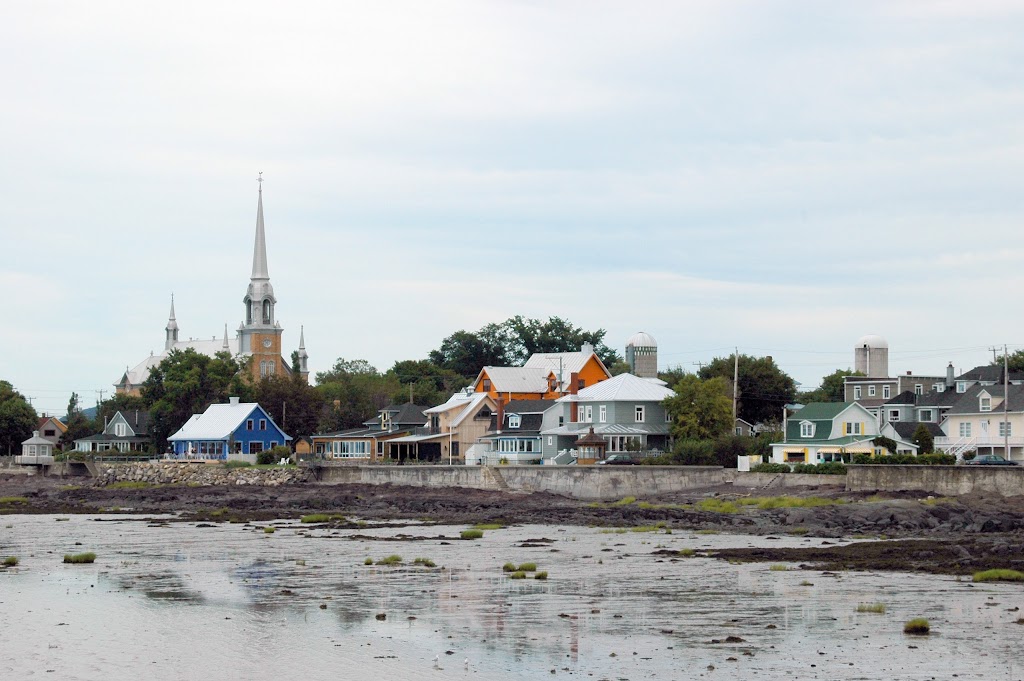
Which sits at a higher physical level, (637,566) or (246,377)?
(246,377)

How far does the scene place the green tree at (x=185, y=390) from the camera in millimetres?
121062

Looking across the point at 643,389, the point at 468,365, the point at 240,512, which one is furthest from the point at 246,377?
the point at 240,512

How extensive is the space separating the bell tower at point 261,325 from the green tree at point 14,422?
177ft

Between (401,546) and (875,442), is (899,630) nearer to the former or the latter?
(401,546)

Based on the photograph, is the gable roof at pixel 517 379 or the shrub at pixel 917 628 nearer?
the shrub at pixel 917 628

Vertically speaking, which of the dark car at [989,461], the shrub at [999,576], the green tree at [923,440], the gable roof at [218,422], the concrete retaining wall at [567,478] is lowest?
the shrub at [999,576]

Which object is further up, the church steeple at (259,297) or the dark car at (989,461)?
the church steeple at (259,297)

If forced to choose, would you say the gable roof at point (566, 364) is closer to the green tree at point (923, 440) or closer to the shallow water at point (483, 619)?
the green tree at point (923, 440)

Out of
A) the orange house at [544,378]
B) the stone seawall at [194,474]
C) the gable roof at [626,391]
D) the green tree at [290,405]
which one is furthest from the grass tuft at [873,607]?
the green tree at [290,405]

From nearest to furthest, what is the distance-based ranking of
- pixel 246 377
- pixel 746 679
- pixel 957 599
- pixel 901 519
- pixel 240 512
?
pixel 746 679, pixel 957 599, pixel 901 519, pixel 240 512, pixel 246 377

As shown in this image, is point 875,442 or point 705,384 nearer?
point 875,442

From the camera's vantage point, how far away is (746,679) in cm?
2098

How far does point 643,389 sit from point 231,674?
72494 millimetres

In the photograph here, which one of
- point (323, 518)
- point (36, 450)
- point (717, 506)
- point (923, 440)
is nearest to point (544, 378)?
point (923, 440)
